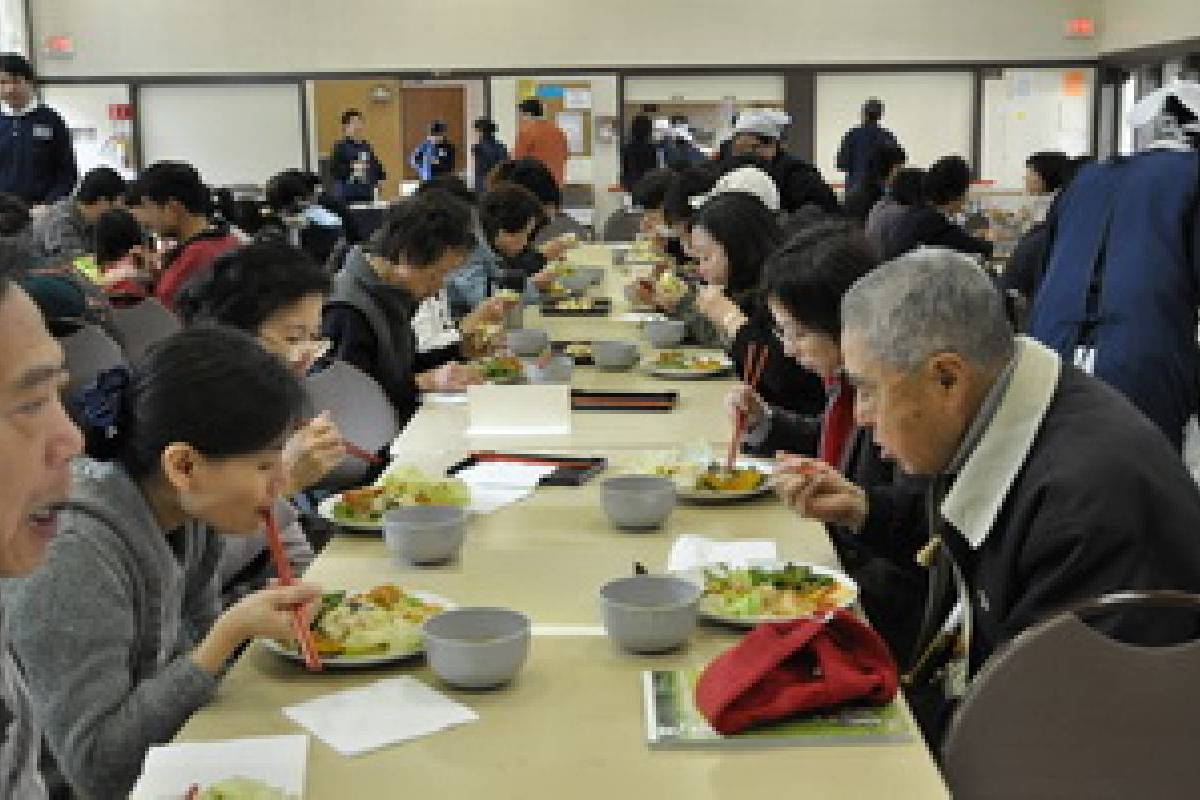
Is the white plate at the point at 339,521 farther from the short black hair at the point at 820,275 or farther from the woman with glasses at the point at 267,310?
the short black hair at the point at 820,275

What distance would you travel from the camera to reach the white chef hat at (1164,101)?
351cm

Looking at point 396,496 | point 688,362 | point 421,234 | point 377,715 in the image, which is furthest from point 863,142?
point 377,715

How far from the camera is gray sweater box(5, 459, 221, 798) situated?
1.62 meters

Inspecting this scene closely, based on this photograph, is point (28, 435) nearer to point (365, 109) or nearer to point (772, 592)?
point (772, 592)

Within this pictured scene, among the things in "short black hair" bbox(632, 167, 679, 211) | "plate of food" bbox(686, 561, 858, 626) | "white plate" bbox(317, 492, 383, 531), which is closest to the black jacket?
"short black hair" bbox(632, 167, 679, 211)

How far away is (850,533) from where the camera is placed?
8.34 feet

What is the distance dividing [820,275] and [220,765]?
5.64 ft

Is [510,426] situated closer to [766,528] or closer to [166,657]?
[766,528]

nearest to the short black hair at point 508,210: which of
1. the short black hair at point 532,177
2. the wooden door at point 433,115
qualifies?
the short black hair at point 532,177

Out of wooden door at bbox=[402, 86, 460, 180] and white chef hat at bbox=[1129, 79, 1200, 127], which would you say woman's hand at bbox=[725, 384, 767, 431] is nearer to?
white chef hat at bbox=[1129, 79, 1200, 127]

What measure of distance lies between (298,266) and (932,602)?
60.7 inches

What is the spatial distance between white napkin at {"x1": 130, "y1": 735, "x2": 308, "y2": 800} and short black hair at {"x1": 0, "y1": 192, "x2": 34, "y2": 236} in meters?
4.62

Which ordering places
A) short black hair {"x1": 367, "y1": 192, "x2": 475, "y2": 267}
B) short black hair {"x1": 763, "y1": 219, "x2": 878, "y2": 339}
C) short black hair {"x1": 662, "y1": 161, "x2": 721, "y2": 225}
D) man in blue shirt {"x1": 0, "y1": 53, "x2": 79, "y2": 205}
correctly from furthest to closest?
man in blue shirt {"x1": 0, "y1": 53, "x2": 79, "y2": 205} → short black hair {"x1": 662, "y1": 161, "x2": 721, "y2": 225} → short black hair {"x1": 367, "y1": 192, "x2": 475, "y2": 267} → short black hair {"x1": 763, "y1": 219, "x2": 878, "y2": 339}

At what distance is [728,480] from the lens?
253cm
